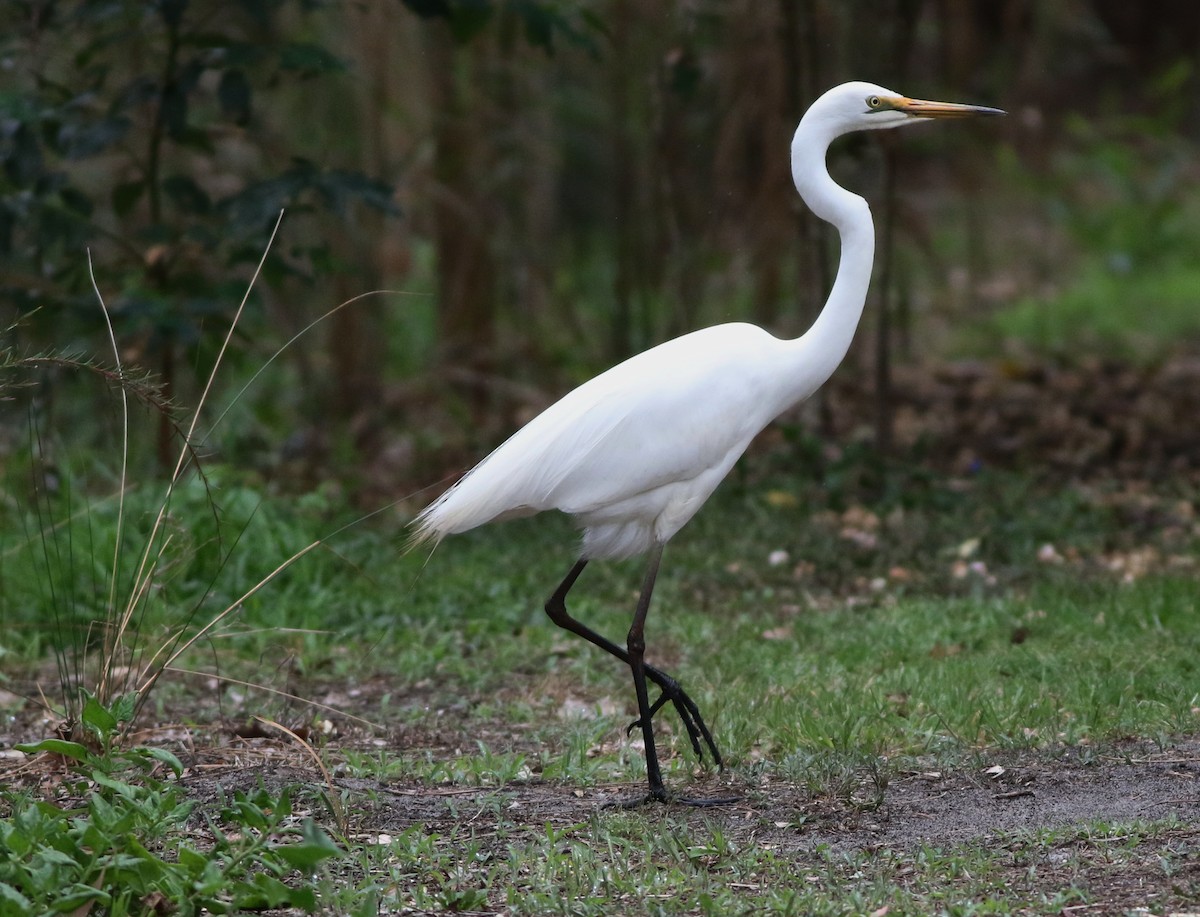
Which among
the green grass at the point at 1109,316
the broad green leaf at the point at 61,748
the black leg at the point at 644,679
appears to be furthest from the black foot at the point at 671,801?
the green grass at the point at 1109,316

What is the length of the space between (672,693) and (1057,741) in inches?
41.5

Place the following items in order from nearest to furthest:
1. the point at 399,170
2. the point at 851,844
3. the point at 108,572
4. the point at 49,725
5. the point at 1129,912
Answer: the point at 1129,912 < the point at 851,844 < the point at 49,725 < the point at 108,572 < the point at 399,170

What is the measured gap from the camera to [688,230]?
891cm

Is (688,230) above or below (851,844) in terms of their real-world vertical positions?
above

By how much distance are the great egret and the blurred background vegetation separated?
1.80 m

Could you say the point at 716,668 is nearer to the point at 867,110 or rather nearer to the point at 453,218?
the point at 867,110

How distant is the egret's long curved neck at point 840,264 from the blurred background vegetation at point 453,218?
202 centimetres

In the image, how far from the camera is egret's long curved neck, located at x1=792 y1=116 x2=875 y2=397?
398 centimetres

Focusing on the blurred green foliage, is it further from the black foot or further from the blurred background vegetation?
the black foot

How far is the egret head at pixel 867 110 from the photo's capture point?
13.4 ft

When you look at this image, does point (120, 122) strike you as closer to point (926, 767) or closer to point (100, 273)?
point (100, 273)

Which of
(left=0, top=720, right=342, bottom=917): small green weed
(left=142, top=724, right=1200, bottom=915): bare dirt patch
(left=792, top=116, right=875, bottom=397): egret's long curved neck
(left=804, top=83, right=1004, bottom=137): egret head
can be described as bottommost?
(left=142, top=724, right=1200, bottom=915): bare dirt patch

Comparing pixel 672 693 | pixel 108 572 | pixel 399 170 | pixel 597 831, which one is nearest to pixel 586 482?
pixel 672 693

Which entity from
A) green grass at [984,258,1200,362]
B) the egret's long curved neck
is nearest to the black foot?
the egret's long curved neck
